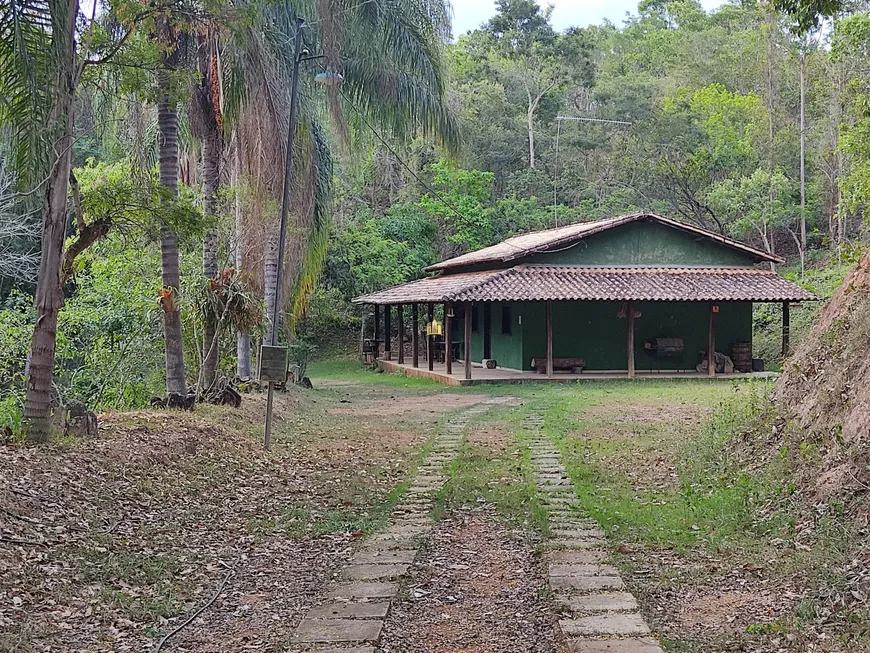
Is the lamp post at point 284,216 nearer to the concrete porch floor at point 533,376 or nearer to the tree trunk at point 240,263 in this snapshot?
the tree trunk at point 240,263

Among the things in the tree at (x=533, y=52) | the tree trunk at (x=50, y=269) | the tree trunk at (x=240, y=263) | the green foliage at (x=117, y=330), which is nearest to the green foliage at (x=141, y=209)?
the tree trunk at (x=50, y=269)

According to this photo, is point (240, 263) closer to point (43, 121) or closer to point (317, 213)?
point (317, 213)

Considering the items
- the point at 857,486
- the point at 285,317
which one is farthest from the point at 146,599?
the point at 285,317

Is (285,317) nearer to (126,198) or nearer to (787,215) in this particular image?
(126,198)

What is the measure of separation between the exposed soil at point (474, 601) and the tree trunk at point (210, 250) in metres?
6.88

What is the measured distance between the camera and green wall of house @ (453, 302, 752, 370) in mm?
22578

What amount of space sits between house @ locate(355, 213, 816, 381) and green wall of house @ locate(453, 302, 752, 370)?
0.03 meters

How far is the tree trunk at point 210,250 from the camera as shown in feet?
41.5

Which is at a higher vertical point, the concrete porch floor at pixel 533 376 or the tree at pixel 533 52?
the tree at pixel 533 52

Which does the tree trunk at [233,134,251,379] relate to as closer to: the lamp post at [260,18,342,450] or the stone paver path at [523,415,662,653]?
the lamp post at [260,18,342,450]

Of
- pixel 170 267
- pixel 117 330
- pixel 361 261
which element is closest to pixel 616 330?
pixel 361 261

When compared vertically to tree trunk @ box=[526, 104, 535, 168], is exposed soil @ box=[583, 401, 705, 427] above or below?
below

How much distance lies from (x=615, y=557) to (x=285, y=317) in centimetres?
1380

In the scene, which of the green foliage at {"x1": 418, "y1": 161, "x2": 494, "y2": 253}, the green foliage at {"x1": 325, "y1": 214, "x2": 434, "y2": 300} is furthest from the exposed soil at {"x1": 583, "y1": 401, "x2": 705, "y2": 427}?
the green foliage at {"x1": 418, "y1": 161, "x2": 494, "y2": 253}
